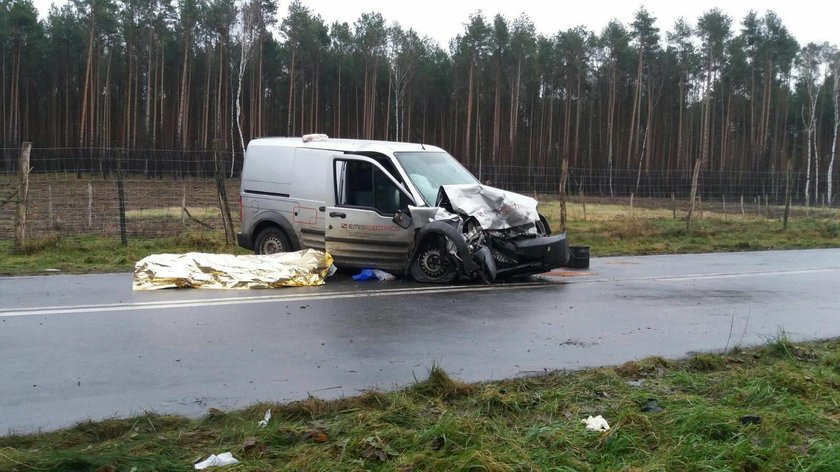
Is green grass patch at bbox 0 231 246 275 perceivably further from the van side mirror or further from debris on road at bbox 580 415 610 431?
debris on road at bbox 580 415 610 431

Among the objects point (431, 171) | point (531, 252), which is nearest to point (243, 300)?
point (431, 171)

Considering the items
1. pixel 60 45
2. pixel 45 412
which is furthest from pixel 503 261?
pixel 60 45

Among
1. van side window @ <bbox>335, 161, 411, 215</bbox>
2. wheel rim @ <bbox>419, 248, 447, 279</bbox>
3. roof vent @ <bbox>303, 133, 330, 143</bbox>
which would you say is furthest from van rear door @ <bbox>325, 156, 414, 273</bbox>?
roof vent @ <bbox>303, 133, 330, 143</bbox>

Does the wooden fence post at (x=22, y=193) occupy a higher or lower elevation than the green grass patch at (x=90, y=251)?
higher

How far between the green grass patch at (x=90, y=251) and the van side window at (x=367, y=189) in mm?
3919

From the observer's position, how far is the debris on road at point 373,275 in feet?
38.3

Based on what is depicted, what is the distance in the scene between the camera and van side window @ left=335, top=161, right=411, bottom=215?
11.6 metres

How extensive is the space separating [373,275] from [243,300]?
110 inches

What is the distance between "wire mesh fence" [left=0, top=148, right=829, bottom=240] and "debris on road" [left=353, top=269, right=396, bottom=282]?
3.44m

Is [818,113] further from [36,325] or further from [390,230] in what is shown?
[36,325]

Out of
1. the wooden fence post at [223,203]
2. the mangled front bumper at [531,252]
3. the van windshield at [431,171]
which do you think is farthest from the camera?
the wooden fence post at [223,203]

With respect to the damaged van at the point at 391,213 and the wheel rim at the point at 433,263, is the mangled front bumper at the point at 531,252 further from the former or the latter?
the wheel rim at the point at 433,263

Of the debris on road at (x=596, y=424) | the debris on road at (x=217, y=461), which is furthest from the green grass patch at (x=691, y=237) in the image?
the debris on road at (x=217, y=461)

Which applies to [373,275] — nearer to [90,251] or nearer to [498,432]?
[90,251]
